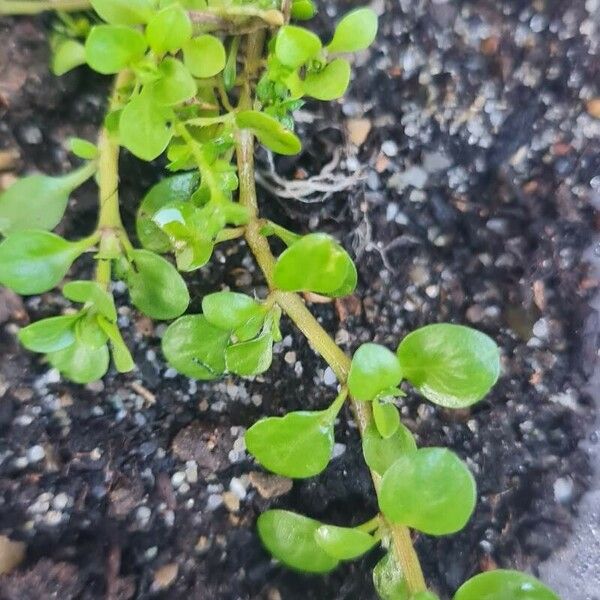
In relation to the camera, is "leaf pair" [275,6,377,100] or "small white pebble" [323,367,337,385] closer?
"leaf pair" [275,6,377,100]

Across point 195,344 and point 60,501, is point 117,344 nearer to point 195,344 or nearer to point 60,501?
point 195,344

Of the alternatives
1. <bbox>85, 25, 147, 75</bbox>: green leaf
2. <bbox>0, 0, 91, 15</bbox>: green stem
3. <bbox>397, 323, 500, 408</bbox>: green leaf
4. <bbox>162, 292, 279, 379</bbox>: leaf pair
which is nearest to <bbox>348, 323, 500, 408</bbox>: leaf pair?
<bbox>397, 323, 500, 408</bbox>: green leaf

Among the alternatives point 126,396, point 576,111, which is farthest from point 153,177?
point 576,111

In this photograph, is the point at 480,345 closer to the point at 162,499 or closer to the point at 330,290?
the point at 330,290

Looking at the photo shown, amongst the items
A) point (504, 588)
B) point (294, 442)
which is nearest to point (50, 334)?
point (294, 442)

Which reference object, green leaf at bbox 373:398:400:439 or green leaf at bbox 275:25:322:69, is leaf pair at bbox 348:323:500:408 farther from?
green leaf at bbox 275:25:322:69

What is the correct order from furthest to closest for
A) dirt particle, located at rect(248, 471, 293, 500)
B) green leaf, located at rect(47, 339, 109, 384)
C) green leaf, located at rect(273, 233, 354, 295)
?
dirt particle, located at rect(248, 471, 293, 500) → green leaf, located at rect(47, 339, 109, 384) → green leaf, located at rect(273, 233, 354, 295)
